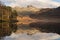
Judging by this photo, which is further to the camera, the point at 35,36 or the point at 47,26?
the point at 47,26

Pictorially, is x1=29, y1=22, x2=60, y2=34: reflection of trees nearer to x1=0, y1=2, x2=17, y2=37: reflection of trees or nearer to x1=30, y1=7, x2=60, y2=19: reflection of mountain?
x1=30, y1=7, x2=60, y2=19: reflection of mountain

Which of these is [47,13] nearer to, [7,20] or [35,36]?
[35,36]

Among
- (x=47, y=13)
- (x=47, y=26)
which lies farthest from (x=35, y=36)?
(x=47, y=13)

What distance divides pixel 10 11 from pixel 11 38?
988mm

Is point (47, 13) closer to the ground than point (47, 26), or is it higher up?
higher up

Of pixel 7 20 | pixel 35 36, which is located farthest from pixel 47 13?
pixel 7 20

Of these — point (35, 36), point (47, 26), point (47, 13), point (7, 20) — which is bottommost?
point (35, 36)

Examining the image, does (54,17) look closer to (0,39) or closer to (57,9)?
(57,9)

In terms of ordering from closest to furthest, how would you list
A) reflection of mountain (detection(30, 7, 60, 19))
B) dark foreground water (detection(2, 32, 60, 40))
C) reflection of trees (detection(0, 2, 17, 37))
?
dark foreground water (detection(2, 32, 60, 40)), reflection of trees (detection(0, 2, 17, 37)), reflection of mountain (detection(30, 7, 60, 19))

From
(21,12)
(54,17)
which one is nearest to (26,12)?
(21,12)

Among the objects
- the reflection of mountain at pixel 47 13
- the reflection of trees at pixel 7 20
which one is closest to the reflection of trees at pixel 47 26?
the reflection of mountain at pixel 47 13

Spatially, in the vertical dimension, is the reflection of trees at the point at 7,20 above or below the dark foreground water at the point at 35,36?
above

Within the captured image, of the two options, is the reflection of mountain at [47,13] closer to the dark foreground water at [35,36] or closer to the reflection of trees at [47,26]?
the reflection of trees at [47,26]

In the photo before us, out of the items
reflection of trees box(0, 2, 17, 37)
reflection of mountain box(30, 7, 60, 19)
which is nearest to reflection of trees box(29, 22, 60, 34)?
reflection of mountain box(30, 7, 60, 19)
